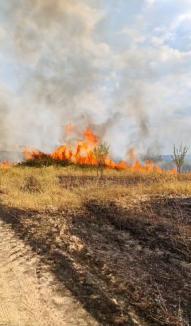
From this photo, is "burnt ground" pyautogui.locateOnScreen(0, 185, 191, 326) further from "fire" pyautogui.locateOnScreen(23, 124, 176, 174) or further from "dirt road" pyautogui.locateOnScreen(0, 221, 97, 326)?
"fire" pyautogui.locateOnScreen(23, 124, 176, 174)

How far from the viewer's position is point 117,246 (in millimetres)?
8617

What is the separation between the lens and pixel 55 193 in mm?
15156

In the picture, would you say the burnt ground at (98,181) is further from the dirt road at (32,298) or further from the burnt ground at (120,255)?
the dirt road at (32,298)

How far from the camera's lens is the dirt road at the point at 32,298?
16.6ft

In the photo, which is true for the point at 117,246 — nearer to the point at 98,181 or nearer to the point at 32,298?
the point at 32,298

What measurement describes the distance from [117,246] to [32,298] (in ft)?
10.5

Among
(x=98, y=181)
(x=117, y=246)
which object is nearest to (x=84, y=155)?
(x=98, y=181)

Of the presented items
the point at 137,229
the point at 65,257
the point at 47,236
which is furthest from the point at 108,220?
the point at 65,257

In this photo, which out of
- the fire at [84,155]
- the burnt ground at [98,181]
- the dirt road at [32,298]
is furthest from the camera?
the fire at [84,155]

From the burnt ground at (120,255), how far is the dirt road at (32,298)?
20 centimetres

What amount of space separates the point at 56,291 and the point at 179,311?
1.93 m

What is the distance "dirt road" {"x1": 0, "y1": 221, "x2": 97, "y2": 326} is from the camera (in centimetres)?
506

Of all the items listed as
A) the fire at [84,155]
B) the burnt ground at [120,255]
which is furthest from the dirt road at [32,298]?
the fire at [84,155]

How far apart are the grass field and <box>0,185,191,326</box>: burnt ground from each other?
0.05ft
